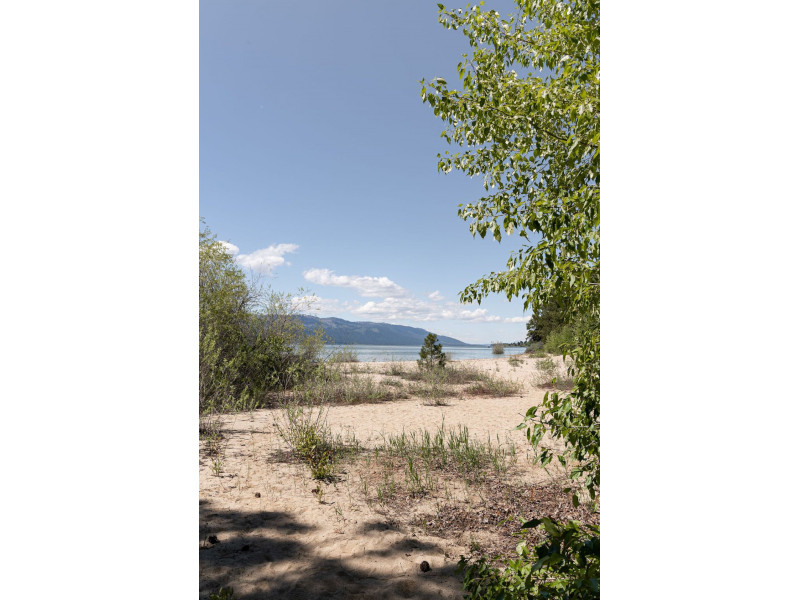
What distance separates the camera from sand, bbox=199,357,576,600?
243 centimetres

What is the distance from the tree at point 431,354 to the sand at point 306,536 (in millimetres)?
7599

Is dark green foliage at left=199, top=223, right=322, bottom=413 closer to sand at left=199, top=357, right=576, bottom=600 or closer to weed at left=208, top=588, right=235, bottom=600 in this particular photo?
sand at left=199, top=357, right=576, bottom=600

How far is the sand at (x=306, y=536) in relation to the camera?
2.43 m

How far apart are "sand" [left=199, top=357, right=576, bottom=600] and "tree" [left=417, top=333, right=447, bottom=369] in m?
7.60

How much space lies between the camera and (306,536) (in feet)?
9.94

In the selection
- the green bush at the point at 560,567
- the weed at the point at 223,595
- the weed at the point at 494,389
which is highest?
the green bush at the point at 560,567

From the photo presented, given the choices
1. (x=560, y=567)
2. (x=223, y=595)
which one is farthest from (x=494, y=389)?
(x=560, y=567)

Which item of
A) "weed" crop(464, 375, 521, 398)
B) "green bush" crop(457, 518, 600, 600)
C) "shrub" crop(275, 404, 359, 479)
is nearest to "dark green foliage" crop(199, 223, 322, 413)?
"shrub" crop(275, 404, 359, 479)

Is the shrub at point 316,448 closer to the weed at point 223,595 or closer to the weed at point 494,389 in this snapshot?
the weed at point 223,595

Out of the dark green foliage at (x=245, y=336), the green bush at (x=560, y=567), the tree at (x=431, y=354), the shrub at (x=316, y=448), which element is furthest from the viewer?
the tree at (x=431, y=354)

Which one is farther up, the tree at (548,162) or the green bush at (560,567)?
the tree at (548,162)

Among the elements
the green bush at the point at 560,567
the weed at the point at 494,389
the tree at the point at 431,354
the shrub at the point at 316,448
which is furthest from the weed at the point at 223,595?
the tree at the point at 431,354
